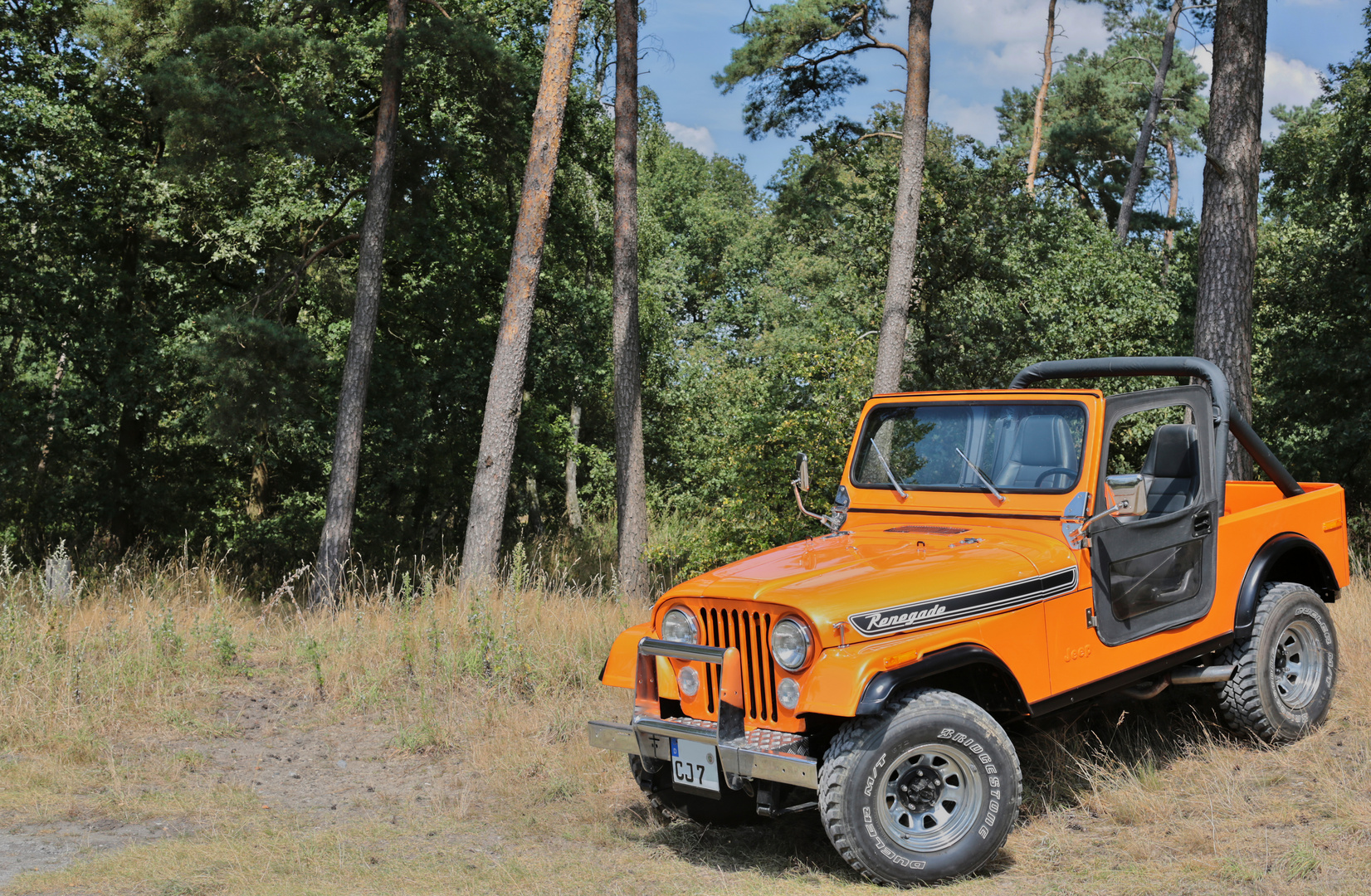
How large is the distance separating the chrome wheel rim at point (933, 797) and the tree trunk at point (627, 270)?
365 inches

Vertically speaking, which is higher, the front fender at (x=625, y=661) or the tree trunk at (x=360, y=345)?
the tree trunk at (x=360, y=345)

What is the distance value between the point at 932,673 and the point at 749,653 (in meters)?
0.79

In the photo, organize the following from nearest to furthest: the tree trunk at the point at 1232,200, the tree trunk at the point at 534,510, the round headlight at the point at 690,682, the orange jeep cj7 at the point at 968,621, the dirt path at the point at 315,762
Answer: the orange jeep cj7 at the point at 968,621, the round headlight at the point at 690,682, the dirt path at the point at 315,762, the tree trunk at the point at 1232,200, the tree trunk at the point at 534,510

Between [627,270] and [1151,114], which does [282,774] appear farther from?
[1151,114]

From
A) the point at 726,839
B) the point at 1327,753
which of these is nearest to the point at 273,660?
the point at 726,839

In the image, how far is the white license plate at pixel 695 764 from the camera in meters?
4.46

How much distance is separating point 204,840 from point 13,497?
15.7m

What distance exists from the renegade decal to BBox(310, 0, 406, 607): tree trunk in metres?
11.1

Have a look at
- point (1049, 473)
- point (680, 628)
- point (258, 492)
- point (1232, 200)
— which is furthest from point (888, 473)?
point (258, 492)

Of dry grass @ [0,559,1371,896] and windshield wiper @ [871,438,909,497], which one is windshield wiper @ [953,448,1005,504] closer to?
windshield wiper @ [871,438,909,497]

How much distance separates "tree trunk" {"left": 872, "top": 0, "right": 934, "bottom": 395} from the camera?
12.1 metres

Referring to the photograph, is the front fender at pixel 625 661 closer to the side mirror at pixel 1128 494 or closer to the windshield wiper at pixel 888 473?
the windshield wiper at pixel 888 473

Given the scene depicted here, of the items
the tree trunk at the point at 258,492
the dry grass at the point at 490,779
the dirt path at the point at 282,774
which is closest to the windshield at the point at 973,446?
the dry grass at the point at 490,779

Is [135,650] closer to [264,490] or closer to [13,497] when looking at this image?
[13,497]
